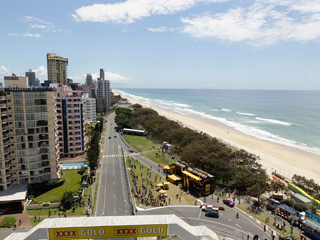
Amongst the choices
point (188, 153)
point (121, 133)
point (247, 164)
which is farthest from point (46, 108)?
point (121, 133)

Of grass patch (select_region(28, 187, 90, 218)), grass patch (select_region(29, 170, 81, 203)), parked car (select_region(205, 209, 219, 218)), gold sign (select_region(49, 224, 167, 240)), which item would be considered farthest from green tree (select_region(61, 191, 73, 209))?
parked car (select_region(205, 209, 219, 218))

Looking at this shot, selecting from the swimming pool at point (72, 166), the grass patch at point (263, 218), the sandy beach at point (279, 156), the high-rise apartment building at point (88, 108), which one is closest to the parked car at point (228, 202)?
the grass patch at point (263, 218)

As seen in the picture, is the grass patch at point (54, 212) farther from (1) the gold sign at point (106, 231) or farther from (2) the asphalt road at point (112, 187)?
(1) the gold sign at point (106, 231)

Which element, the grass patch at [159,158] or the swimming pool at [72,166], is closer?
the swimming pool at [72,166]

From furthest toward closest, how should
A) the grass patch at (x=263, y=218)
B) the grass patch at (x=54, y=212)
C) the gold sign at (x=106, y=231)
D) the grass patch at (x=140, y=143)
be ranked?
the grass patch at (x=140, y=143) < the grass patch at (x=54, y=212) < the grass patch at (x=263, y=218) < the gold sign at (x=106, y=231)

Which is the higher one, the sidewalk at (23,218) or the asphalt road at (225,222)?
the asphalt road at (225,222)

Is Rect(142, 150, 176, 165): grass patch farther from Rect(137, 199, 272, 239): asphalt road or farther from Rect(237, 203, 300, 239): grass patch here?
Rect(237, 203, 300, 239): grass patch
